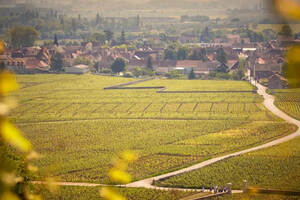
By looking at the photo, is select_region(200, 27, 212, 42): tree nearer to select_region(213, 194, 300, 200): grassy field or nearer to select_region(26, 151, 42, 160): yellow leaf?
select_region(213, 194, 300, 200): grassy field

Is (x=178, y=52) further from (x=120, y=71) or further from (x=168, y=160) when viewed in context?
(x=168, y=160)

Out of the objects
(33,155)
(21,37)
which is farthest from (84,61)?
(33,155)

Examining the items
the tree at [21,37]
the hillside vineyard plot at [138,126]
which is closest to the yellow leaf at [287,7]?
the hillside vineyard plot at [138,126]

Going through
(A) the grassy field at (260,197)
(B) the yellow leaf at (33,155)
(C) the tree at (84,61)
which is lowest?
(C) the tree at (84,61)

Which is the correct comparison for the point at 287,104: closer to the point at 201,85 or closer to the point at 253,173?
the point at 201,85

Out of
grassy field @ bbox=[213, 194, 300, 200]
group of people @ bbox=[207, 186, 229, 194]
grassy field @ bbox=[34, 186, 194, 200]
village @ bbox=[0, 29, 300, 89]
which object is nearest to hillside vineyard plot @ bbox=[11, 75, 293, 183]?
grassy field @ bbox=[34, 186, 194, 200]

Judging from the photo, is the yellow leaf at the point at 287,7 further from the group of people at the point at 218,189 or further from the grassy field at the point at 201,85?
the grassy field at the point at 201,85
